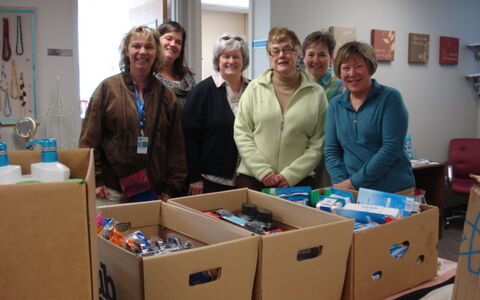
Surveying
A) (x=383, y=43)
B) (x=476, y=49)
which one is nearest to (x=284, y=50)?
(x=383, y=43)

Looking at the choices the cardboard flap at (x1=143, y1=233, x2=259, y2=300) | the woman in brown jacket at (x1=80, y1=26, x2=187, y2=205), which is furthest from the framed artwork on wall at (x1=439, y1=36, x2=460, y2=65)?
the cardboard flap at (x1=143, y1=233, x2=259, y2=300)

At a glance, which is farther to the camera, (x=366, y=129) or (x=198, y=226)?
(x=366, y=129)

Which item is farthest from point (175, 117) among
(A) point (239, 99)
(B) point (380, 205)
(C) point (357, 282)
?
(C) point (357, 282)

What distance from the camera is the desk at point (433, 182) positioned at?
14.7 feet

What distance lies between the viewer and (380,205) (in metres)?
1.36

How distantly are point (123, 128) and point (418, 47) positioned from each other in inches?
149

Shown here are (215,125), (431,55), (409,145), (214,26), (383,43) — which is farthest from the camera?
(214,26)

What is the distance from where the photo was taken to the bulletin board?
270cm

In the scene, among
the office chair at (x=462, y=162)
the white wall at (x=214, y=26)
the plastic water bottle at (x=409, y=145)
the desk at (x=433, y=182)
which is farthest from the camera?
the white wall at (x=214, y=26)

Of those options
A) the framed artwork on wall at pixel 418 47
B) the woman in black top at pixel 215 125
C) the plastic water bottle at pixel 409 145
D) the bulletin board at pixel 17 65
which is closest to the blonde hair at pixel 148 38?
the woman in black top at pixel 215 125

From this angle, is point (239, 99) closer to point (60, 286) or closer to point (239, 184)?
point (239, 184)

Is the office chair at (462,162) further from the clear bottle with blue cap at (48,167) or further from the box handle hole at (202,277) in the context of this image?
the clear bottle with blue cap at (48,167)

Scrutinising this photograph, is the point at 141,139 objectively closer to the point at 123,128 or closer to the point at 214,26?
the point at 123,128

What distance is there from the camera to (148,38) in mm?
2111
